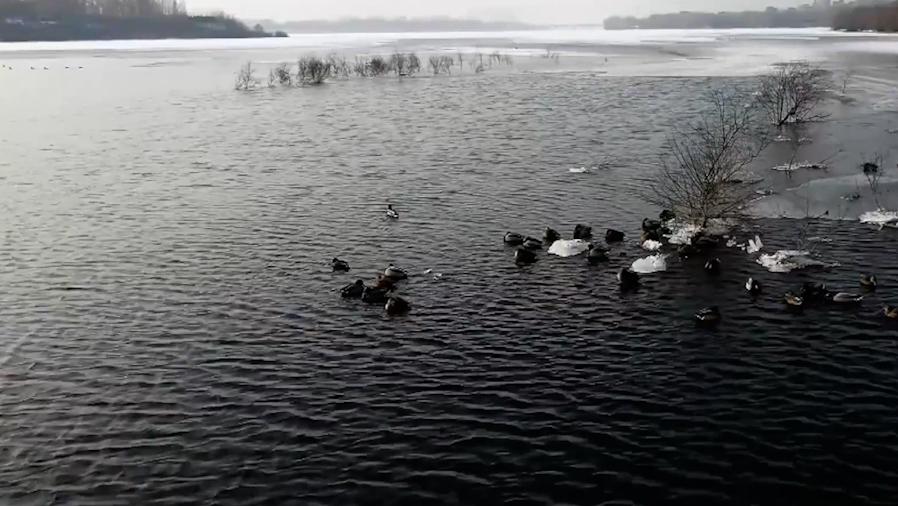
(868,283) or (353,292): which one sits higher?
(868,283)

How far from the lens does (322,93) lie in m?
90.6

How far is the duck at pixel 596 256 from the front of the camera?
30188 millimetres

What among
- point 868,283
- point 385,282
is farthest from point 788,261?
point 385,282

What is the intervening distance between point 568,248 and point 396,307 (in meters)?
8.65

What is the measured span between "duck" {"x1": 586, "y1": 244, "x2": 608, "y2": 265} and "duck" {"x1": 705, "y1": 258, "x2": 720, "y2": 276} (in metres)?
3.86

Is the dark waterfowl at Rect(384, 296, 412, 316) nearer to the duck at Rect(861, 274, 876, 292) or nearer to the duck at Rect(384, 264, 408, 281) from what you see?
the duck at Rect(384, 264, 408, 281)

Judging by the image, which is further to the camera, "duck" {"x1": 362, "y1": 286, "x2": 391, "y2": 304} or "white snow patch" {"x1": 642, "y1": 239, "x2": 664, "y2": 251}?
"white snow patch" {"x1": 642, "y1": 239, "x2": 664, "y2": 251}

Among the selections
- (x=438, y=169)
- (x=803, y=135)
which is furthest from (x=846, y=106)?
(x=438, y=169)

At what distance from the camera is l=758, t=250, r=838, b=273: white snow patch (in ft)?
93.7

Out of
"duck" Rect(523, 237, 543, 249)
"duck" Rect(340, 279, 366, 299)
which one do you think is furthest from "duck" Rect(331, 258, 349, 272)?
"duck" Rect(523, 237, 543, 249)

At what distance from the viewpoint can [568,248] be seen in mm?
31266

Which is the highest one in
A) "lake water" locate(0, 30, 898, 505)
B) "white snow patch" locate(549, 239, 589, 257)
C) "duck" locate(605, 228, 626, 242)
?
"duck" locate(605, 228, 626, 242)

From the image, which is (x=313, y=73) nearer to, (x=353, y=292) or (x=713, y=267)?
(x=353, y=292)

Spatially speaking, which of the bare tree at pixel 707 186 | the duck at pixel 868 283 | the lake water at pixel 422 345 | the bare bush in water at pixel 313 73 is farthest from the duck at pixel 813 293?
the bare bush in water at pixel 313 73
